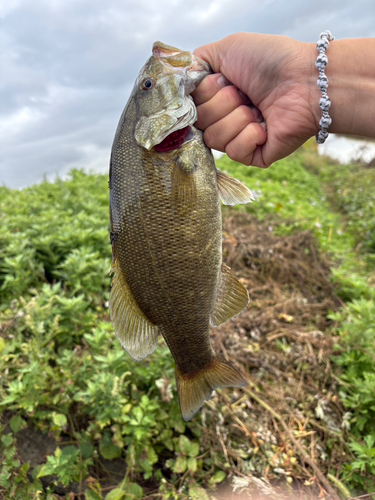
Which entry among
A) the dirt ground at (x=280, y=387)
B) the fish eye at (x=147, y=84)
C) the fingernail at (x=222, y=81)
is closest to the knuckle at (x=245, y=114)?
the fingernail at (x=222, y=81)

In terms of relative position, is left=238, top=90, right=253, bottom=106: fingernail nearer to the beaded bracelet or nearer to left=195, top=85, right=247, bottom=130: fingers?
left=195, top=85, right=247, bottom=130: fingers

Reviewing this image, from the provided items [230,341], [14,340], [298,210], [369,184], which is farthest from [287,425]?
[369,184]

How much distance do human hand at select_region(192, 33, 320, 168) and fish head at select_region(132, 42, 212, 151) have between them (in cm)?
18

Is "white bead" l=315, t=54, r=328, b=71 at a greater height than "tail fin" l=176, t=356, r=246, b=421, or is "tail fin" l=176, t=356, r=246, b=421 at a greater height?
"white bead" l=315, t=54, r=328, b=71

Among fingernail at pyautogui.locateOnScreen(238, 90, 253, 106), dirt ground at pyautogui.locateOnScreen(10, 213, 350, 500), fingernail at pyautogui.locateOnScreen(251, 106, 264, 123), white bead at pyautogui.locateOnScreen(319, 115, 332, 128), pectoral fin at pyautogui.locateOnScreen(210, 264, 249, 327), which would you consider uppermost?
fingernail at pyautogui.locateOnScreen(238, 90, 253, 106)

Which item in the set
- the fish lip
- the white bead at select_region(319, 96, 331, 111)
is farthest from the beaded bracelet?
the fish lip

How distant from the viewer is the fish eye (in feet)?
5.57

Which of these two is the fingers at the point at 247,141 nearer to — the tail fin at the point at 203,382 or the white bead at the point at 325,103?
the white bead at the point at 325,103

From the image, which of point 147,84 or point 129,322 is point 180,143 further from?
point 129,322

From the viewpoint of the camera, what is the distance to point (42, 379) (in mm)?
2260

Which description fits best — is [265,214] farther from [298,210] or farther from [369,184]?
[369,184]

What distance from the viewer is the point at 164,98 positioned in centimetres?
165

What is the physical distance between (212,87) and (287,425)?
244 centimetres

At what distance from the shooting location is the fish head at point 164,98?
1.59 metres
